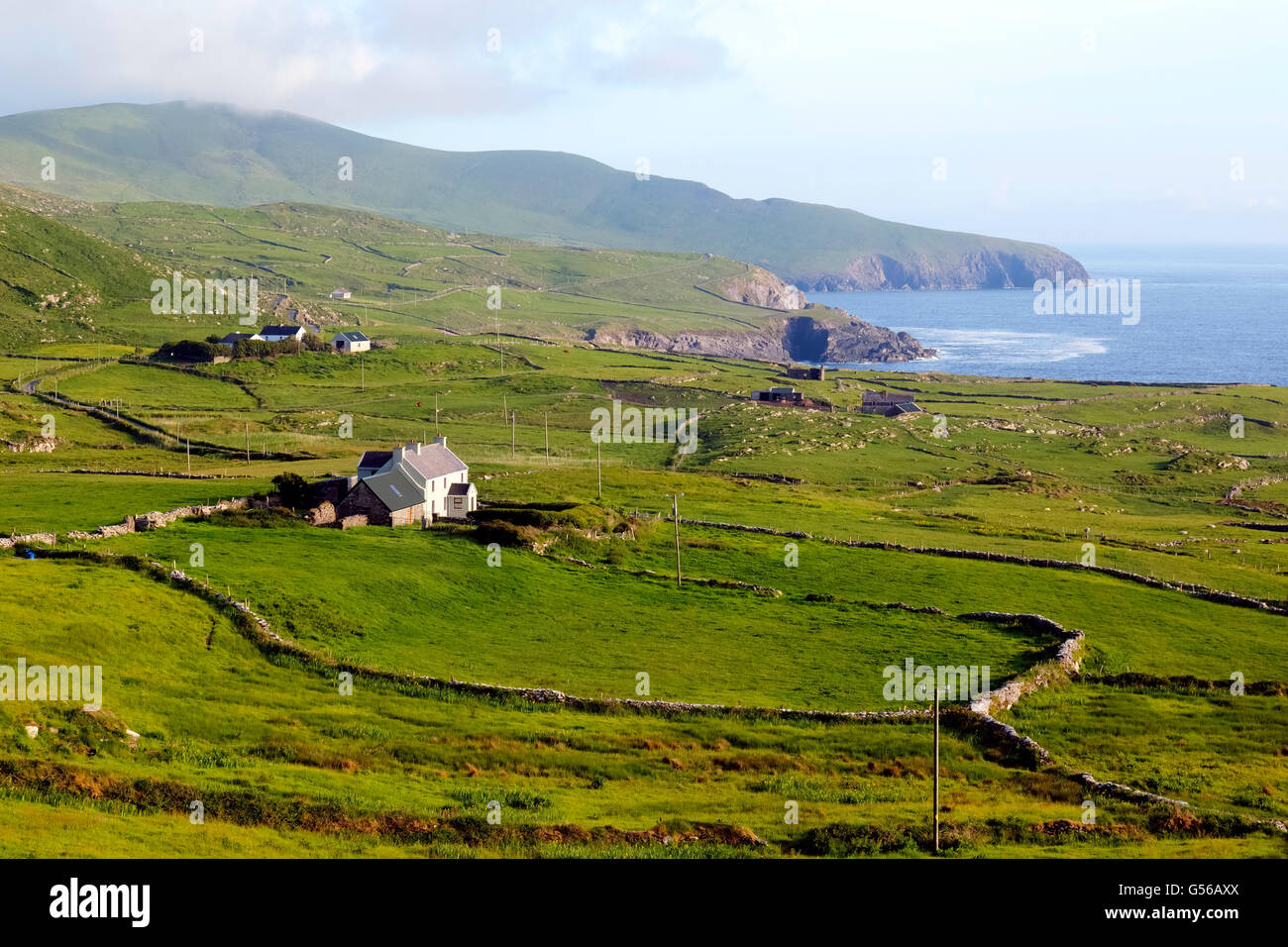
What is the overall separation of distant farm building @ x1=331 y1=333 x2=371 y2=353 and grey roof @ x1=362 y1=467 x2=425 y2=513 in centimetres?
11031

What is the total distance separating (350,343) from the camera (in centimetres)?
18000

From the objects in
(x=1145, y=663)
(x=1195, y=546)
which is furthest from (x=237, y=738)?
(x=1195, y=546)

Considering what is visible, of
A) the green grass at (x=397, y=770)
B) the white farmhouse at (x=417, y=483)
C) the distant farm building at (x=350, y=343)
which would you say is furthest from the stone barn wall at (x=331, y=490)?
the distant farm building at (x=350, y=343)

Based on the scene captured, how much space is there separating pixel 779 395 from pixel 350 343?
68.4 metres

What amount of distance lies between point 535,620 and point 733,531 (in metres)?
24.4

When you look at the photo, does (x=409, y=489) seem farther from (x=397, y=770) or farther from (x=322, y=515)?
(x=397, y=770)

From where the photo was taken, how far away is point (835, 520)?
8500 centimetres

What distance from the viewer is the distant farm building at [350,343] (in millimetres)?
179000

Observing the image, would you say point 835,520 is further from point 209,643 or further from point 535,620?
point 209,643

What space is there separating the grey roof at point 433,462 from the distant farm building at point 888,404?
84.6 meters

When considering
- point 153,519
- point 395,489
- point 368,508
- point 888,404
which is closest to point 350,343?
point 888,404

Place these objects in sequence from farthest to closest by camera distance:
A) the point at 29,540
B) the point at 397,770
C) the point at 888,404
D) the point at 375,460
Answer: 1. the point at 888,404
2. the point at 375,460
3. the point at 29,540
4. the point at 397,770

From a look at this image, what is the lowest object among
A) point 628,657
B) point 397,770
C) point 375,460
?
point 397,770

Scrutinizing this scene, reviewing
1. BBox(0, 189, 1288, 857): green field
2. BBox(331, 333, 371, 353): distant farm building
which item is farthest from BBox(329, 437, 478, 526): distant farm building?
BBox(331, 333, 371, 353): distant farm building
